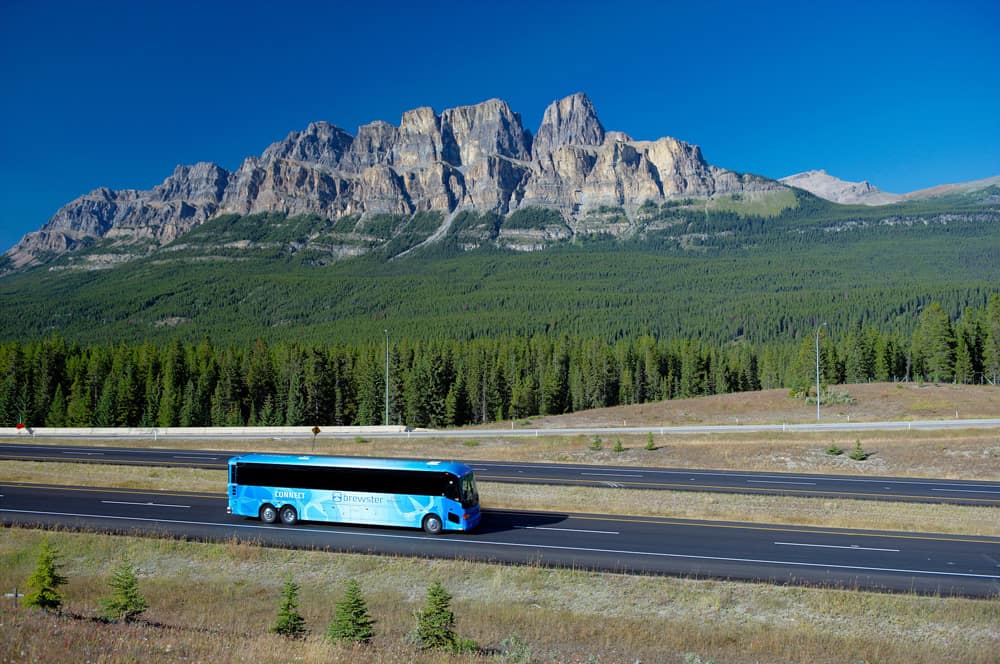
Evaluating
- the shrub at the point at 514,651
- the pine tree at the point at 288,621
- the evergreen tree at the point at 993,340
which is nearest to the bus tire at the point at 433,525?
the shrub at the point at 514,651

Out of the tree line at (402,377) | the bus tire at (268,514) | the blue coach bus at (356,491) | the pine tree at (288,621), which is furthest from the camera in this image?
the tree line at (402,377)

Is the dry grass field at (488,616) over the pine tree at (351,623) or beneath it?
beneath

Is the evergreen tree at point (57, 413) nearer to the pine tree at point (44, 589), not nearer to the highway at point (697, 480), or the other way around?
the highway at point (697, 480)

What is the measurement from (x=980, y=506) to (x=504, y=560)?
73.6 feet

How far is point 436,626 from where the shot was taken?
563 inches

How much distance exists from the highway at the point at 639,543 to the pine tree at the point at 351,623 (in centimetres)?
742

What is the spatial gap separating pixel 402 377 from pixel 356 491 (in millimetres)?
76535

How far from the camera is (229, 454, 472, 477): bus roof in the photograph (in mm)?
25094

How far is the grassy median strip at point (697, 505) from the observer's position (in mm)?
26984

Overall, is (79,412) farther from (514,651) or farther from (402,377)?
(514,651)

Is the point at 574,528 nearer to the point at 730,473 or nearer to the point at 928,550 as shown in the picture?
the point at 928,550

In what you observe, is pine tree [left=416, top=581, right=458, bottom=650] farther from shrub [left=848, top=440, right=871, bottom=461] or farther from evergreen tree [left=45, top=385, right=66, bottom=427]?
evergreen tree [left=45, top=385, right=66, bottom=427]

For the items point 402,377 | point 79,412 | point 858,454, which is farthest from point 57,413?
point 858,454

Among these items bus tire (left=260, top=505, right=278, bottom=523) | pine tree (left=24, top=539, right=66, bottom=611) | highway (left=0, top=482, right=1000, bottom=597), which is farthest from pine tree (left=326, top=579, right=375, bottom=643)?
bus tire (left=260, top=505, right=278, bottom=523)
